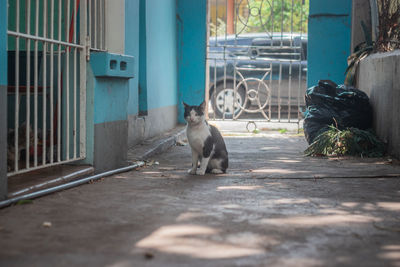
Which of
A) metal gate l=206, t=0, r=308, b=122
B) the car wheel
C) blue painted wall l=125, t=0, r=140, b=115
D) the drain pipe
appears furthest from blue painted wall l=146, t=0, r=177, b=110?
the drain pipe

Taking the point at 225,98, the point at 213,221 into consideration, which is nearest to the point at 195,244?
the point at 213,221

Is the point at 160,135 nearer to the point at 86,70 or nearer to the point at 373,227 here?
the point at 86,70

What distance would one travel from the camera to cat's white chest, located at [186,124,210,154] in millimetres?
5863

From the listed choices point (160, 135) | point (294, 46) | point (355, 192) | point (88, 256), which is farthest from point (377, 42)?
point (88, 256)

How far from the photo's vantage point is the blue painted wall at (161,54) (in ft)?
Answer: 28.5

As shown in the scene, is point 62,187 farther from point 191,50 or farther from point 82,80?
point 191,50

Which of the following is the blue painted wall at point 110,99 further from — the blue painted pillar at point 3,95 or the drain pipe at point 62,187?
Answer: the blue painted pillar at point 3,95

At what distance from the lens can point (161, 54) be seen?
31.6 feet

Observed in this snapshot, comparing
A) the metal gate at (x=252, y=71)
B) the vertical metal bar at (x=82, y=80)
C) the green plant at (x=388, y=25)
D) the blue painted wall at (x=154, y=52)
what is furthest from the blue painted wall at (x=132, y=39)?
the green plant at (x=388, y=25)

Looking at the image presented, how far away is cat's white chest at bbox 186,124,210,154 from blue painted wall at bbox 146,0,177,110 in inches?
106

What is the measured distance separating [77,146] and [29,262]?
110 inches

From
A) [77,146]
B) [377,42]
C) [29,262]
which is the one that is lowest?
[29,262]

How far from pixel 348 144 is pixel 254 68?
4616mm

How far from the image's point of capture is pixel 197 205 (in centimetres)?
421
